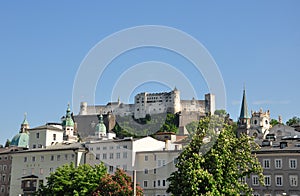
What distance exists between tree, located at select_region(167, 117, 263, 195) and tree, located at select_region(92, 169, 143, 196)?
38.6ft

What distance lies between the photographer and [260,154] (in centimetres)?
8000

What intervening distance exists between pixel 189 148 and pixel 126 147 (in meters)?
36.8

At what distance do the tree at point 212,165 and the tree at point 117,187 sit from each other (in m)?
11.8

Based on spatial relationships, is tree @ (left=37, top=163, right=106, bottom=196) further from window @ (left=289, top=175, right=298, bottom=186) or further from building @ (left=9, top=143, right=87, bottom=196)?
window @ (left=289, top=175, right=298, bottom=186)

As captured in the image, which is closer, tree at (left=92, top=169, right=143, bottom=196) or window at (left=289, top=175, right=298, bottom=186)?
tree at (left=92, top=169, right=143, bottom=196)

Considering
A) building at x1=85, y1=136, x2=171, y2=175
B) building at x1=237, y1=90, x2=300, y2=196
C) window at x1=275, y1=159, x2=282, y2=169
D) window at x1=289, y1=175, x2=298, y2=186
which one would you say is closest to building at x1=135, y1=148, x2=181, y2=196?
building at x1=85, y1=136, x2=171, y2=175

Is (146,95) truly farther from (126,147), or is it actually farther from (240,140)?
(240,140)

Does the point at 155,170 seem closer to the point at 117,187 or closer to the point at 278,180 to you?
→ the point at 278,180

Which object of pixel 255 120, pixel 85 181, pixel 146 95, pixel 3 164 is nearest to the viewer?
pixel 85 181

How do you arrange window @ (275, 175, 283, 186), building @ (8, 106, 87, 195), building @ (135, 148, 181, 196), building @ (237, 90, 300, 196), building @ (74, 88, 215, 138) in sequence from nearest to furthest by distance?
building @ (237, 90, 300, 196)
window @ (275, 175, 283, 186)
building @ (135, 148, 181, 196)
building @ (8, 106, 87, 195)
building @ (74, 88, 215, 138)

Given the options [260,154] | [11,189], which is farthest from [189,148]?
[11,189]

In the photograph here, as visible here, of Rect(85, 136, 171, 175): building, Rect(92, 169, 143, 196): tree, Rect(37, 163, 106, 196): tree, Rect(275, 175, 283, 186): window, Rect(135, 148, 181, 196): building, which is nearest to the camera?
Rect(92, 169, 143, 196): tree

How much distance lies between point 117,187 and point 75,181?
37.3 feet

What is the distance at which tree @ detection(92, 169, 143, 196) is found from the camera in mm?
63750
